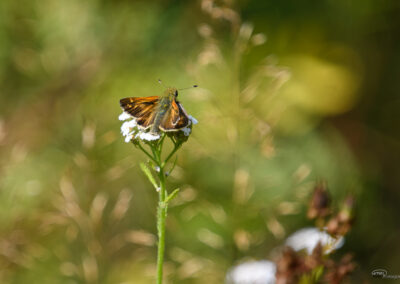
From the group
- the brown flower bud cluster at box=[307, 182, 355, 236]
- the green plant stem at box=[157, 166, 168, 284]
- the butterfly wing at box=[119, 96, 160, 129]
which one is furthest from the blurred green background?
the green plant stem at box=[157, 166, 168, 284]

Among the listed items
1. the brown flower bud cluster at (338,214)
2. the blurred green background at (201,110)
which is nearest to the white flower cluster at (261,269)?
the brown flower bud cluster at (338,214)

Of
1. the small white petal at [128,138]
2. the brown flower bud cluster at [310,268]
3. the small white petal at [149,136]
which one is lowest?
the brown flower bud cluster at [310,268]

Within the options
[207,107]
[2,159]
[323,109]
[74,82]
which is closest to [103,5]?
[74,82]

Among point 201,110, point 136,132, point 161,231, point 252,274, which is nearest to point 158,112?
point 136,132

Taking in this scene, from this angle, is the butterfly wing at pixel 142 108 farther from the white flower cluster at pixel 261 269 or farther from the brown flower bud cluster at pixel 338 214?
the white flower cluster at pixel 261 269

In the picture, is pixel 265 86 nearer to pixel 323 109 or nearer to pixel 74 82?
pixel 323 109
